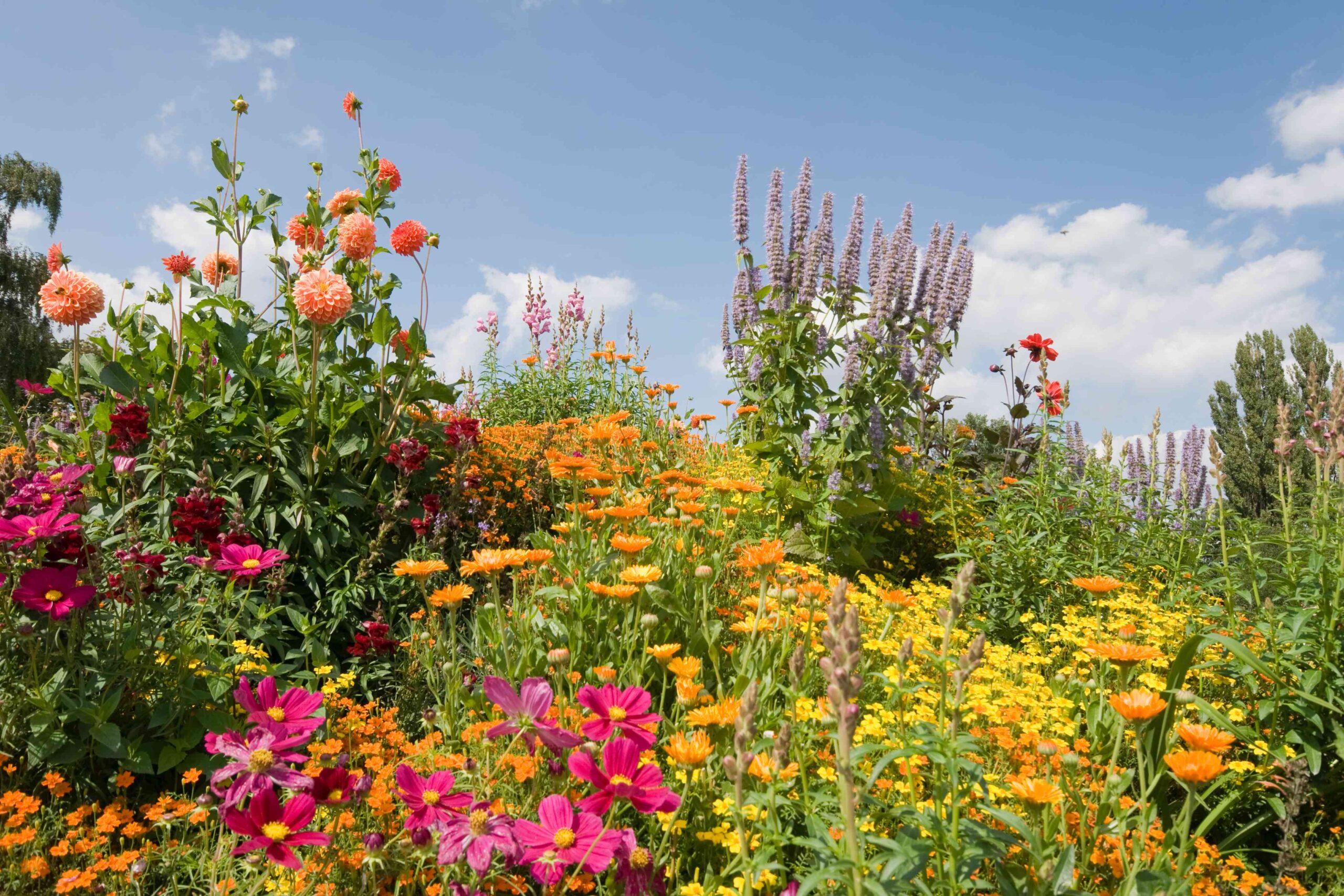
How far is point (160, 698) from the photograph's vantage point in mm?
2189

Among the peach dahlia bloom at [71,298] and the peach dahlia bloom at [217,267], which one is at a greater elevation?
the peach dahlia bloom at [217,267]

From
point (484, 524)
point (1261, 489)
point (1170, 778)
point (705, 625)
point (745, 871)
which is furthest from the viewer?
point (1261, 489)

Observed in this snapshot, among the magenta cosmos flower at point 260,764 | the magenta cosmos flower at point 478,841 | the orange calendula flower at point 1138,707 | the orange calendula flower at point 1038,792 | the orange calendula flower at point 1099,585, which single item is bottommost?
the magenta cosmos flower at point 478,841

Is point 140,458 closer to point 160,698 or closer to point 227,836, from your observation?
point 160,698

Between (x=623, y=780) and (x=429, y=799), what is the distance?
0.36 m

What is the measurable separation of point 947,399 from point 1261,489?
1675cm

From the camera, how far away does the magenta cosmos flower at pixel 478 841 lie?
1293 millimetres

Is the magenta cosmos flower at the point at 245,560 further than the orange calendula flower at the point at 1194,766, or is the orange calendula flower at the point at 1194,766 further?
the magenta cosmos flower at the point at 245,560

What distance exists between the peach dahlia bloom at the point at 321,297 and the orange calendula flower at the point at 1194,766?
3004mm

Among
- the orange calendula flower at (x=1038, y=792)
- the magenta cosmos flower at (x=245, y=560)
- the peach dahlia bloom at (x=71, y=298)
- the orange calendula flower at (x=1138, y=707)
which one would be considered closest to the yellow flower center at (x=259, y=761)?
the magenta cosmos flower at (x=245, y=560)

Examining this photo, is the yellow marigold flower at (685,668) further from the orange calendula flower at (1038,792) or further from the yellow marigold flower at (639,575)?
the orange calendula flower at (1038,792)

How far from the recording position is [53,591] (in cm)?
190

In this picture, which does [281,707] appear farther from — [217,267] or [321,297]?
[217,267]

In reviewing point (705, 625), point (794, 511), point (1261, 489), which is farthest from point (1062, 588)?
point (1261, 489)
